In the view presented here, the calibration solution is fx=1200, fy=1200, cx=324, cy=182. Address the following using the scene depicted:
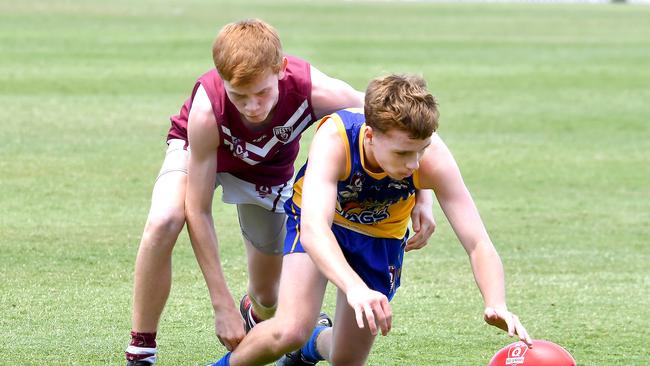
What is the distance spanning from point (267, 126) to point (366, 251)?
722mm

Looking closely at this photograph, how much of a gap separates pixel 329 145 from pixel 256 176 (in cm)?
103

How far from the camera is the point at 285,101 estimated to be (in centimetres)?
516

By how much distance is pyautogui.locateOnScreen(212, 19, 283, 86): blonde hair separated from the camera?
15.4 feet

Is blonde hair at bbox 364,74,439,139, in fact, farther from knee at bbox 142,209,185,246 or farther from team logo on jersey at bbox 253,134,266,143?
knee at bbox 142,209,185,246

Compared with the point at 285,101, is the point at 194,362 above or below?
below

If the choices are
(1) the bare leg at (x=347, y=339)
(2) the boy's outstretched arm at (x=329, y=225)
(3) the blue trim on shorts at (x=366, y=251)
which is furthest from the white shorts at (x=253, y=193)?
(2) the boy's outstretched arm at (x=329, y=225)

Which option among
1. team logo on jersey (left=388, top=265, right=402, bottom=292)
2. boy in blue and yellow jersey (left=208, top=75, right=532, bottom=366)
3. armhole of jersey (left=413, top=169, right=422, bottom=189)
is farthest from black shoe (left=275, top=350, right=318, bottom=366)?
armhole of jersey (left=413, top=169, right=422, bottom=189)

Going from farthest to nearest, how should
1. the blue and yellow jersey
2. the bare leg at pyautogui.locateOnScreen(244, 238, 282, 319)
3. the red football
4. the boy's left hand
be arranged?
1. the bare leg at pyautogui.locateOnScreen(244, 238, 282, 319)
2. the blue and yellow jersey
3. the red football
4. the boy's left hand

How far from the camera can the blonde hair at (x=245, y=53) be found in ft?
15.4

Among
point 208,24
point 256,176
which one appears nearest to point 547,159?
point 256,176

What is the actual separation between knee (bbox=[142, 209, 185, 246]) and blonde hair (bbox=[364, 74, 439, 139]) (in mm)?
1051

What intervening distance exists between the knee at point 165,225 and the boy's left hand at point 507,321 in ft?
4.97

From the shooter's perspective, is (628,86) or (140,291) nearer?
(140,291)

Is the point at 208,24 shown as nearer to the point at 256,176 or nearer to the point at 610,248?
the point at 610,248
